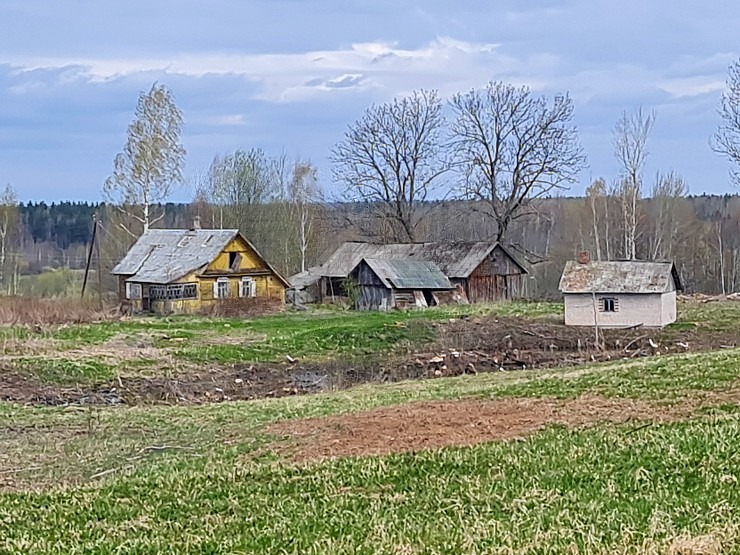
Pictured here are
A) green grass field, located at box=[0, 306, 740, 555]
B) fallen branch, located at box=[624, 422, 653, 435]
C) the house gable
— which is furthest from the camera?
the house gable

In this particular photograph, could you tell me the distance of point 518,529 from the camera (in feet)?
24.0

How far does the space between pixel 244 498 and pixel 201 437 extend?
19.9ft

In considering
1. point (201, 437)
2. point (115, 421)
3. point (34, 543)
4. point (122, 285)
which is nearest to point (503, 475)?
point (34, 543)

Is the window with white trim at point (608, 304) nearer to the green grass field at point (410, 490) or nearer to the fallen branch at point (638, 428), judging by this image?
the green grass field at point (410, 490)

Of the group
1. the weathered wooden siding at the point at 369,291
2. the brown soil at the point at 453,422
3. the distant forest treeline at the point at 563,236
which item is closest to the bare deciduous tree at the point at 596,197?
the distant forest treeline at the point at 563,236

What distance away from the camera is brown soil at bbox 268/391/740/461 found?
12.0 metres

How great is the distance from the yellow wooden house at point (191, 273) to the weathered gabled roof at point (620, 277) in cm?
1863

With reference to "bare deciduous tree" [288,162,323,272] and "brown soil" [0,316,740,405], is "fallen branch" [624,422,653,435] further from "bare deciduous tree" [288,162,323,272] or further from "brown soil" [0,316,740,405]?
"bare deciduous tree" [288,162,323,272]

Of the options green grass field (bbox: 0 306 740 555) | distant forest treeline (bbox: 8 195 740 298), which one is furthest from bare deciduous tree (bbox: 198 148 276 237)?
green grass field (bbox: 0 306 740 555)

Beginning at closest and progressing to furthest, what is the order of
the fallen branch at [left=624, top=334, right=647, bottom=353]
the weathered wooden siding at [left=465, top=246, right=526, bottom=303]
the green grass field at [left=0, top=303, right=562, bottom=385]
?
the green grass field at [left=0, top=303, right=562, bottom=385] → the fallen branch at [left=624, top=334, right=647, bottom=353] → the weathered wooden siding at [left=465, top=246, right=526, bottom=303]

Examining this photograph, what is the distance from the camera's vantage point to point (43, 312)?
136 ft

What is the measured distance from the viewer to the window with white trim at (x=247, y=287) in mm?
52469

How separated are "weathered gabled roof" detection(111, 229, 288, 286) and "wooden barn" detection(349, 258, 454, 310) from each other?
461cm

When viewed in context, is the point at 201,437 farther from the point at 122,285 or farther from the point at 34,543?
the point at 122,285
